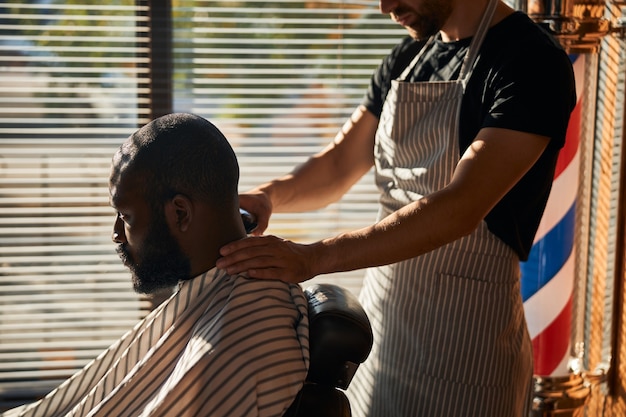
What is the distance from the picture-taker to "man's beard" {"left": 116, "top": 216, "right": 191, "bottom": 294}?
157cm

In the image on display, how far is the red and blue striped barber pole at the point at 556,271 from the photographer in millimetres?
2318

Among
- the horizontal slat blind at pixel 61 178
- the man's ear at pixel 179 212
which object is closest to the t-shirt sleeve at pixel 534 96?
the man's ear at pixel 179 212

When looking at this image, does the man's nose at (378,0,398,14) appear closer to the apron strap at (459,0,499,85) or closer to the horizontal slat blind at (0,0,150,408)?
the apron strap at (459,0,499,85)

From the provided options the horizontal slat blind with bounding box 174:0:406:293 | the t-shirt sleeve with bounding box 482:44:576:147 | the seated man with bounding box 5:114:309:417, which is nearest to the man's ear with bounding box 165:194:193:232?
the seated man with bounding box 5:114:309:417

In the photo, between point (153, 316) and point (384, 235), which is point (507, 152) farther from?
point (153, 316)

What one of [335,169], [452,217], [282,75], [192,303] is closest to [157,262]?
[192,303]

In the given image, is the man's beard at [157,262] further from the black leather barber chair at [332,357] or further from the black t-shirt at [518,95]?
the black t-shirt at [518,95]

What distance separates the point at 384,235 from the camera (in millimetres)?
1597

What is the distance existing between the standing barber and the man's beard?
0.37 ft

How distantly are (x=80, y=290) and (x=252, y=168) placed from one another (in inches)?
28.7

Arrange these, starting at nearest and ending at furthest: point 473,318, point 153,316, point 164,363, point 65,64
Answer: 1. point 164,363
2. point 153,316
3. point 473,318
4. point 65,64

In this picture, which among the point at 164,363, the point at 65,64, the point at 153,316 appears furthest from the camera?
the point at 65,64

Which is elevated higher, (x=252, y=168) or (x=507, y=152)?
(x=507, y=152)

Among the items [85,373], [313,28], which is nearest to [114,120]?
[313,28]
